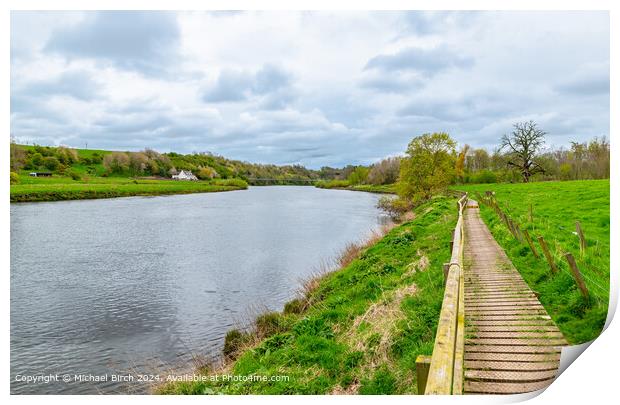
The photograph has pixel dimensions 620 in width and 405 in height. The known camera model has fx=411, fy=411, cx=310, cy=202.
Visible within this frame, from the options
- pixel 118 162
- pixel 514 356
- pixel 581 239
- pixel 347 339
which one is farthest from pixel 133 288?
pixel 118 162

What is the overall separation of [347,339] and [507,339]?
8.74 ft

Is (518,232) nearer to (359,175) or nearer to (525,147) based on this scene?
(525,147)

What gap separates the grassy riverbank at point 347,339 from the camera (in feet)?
16.3

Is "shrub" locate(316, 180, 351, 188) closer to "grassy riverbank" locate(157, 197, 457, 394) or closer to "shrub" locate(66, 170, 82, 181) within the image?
"shrub" locate(66, 170, 82, 181)

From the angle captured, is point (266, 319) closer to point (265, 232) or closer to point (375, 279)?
point (375, 279)

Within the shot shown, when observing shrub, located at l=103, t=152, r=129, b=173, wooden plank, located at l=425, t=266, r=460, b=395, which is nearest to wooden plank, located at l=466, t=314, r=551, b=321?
wooden plank, located at l=425, t=266, r=460, b=395

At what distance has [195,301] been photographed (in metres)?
11.8

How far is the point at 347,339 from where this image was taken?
257 inches

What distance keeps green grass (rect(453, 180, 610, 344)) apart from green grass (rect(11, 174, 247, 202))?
10477 mm

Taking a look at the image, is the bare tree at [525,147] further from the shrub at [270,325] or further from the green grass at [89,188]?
the green grass at [89,188]

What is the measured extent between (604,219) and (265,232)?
19.5 m

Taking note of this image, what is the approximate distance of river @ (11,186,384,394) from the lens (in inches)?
321

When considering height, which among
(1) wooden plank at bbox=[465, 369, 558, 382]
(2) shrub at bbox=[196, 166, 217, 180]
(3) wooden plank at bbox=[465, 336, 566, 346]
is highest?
(2) shrub at bbox=[196, 166, 217, 180]
